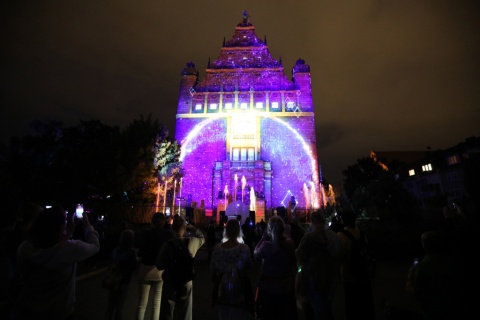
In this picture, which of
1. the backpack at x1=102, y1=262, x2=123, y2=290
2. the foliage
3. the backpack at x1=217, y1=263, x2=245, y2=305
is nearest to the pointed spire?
the foliage

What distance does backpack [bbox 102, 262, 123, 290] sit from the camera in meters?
4.23

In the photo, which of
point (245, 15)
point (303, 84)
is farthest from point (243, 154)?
point (245, 15)

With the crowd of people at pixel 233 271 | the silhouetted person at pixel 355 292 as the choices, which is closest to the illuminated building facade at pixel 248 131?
the crowd of people at pixel 233 271

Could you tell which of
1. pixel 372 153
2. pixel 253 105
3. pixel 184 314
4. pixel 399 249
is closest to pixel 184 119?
pixel 253 105

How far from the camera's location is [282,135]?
117 feet

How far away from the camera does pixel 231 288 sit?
338cm

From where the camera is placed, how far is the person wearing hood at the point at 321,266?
3.68 m

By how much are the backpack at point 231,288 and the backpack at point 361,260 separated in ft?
5.89

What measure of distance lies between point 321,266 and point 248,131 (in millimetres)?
32487

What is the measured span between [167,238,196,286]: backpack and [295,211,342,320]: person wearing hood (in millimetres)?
1631
